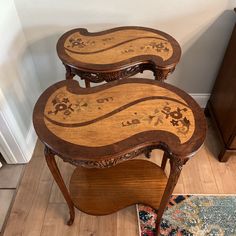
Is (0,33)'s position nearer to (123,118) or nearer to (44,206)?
(123,118)

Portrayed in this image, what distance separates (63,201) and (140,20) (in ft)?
3.75

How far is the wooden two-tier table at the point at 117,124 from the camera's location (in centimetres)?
75

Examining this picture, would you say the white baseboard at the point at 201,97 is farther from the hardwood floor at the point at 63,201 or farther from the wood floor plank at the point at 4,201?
the wood floor plank at the point at 4,201

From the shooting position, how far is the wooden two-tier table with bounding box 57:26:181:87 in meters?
1.06

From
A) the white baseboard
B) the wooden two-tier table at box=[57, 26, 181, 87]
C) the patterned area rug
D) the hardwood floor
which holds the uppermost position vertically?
the wooden two-tier table at box=[57, 26, 181, 87]

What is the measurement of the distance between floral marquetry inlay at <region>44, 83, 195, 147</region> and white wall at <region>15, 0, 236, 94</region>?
599 mm

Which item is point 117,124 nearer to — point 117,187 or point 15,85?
point 117,187

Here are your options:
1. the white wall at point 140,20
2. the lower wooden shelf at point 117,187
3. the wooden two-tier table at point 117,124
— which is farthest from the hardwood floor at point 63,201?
the white wall at point 140,20

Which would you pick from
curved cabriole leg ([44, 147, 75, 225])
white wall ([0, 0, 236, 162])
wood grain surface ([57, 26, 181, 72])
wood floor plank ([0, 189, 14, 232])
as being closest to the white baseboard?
white wall ([0, 0, 236, 162])

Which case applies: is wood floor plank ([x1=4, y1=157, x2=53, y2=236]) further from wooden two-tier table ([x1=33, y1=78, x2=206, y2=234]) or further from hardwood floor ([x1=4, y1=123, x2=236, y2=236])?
wooden two-tier table ([x1=33, y1=78, x2=206, y2=234])

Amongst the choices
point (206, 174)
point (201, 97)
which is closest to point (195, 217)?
point (206, 174)

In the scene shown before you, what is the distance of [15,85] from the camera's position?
1.32m

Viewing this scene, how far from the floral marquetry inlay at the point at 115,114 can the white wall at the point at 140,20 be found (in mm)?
599

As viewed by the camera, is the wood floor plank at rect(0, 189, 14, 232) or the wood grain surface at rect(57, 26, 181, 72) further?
the wood floor plank at rect(0, 189, 14, 232)
